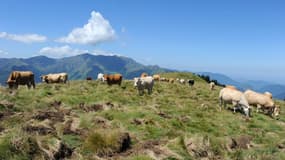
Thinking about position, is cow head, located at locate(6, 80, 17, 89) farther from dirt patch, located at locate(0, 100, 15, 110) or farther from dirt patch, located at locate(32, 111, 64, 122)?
dirt patch, located at locate(32, 111, 64, 122)

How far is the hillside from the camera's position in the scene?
10383mm

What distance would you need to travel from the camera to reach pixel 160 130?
48.5 feet

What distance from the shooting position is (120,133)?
12.1 metres

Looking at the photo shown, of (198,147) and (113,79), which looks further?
(113,79)

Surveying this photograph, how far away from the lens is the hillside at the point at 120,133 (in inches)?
409

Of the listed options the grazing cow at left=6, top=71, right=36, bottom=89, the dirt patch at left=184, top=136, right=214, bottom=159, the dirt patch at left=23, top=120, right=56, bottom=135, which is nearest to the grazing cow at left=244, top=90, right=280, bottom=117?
the dirt patch at left=184, top=136, right=214, bottom=159

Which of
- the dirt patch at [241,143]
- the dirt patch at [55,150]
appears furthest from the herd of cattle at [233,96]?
the dirt patch at [55,150]

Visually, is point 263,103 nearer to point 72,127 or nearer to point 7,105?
point 72,127

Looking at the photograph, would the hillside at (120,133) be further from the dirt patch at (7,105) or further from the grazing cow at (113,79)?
the grazing cow at (113,79)

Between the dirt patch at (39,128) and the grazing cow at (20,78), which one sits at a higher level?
the grazing cow at (20,78)

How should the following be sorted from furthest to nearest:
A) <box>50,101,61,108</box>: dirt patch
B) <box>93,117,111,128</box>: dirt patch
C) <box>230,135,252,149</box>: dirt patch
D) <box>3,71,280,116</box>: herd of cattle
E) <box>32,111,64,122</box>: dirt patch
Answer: <box>3,71,280,116</box>: herd of cattle → <box>50,101,61,108</box>: dirt patch → <box>32,111,64,122</box>: dirt patch → <box>93,117,111,128</box>: dirt patch → <box>230,135,252,149</box>: dirt patch

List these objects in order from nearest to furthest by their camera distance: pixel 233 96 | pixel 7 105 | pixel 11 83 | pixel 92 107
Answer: pixel 7 105
pixel 92 107
pixel 233 96
pixel 11 83

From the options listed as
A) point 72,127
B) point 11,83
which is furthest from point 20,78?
point 72,127

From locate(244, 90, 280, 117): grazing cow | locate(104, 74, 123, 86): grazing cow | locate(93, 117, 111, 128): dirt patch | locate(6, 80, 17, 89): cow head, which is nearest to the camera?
locate(93, 117, 111, 128): dirt patch
